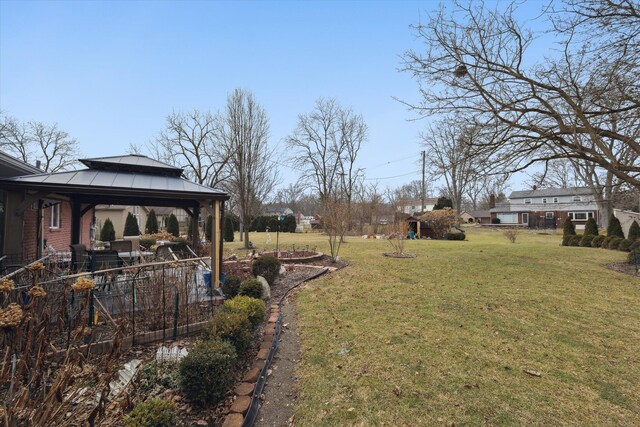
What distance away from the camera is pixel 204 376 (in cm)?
275

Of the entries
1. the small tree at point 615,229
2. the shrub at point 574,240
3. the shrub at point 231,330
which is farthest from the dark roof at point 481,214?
the shrub at point 231,330

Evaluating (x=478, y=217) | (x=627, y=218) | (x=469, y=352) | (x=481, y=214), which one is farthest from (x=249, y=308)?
(x=481, y=214)

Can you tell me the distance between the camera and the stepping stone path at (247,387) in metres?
2.55

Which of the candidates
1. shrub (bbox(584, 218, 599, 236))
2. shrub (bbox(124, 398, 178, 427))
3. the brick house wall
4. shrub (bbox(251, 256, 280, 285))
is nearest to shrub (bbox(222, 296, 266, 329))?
shrub (bbox(124, 398, 178, 427))

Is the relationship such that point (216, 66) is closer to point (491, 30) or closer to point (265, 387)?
point (491, 30)

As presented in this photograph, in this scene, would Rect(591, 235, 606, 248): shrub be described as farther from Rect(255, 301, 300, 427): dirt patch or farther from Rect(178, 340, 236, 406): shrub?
Rect(178, 340, 236, 406): shrub

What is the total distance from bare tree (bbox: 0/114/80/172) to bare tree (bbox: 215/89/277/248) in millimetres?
21823

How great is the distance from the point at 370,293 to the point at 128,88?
1174 centimetres

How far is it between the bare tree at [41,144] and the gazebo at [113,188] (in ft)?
91.1

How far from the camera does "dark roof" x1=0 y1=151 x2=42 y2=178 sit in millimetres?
5375

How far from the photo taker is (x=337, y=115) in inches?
1401

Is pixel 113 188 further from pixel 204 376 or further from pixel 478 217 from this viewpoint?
pixel 478 217

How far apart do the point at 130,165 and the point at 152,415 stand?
705cm

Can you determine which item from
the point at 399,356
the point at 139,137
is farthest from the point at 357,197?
the point at 399,356
